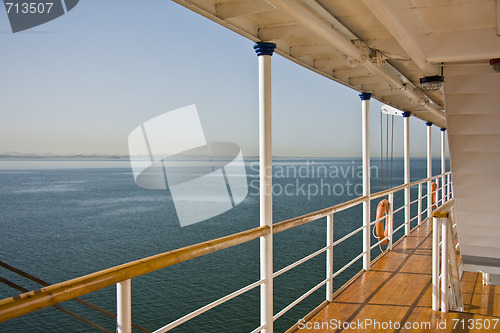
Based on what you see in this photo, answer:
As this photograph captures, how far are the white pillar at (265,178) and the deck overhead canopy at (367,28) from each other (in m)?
0.13

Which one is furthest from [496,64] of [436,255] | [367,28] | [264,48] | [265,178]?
[265,178]

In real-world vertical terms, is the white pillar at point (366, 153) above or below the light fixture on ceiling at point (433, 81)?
below

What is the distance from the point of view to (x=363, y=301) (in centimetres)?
276

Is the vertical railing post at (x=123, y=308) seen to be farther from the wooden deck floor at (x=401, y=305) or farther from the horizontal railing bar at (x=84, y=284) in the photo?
the wooden deck floor at (x=401, y=305)

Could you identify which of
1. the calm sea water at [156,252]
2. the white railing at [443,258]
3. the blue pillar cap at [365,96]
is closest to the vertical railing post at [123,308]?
the white railing at [443,258]

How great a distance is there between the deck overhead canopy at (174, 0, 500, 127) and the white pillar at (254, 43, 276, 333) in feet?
0.41

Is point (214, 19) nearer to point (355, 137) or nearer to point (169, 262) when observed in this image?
point (169, 262)

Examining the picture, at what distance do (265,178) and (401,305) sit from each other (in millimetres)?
1324

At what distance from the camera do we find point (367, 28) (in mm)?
2273

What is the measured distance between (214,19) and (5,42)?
39.1 metres

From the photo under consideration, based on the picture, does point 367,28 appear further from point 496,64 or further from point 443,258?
point 443,258

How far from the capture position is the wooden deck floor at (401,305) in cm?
232

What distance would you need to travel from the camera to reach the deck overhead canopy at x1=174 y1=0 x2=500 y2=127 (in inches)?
69.9

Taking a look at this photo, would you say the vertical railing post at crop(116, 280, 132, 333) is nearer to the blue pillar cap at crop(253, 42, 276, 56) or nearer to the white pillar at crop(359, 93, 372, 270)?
the blue pillar cap at crop(253, 42, 276, 56)
